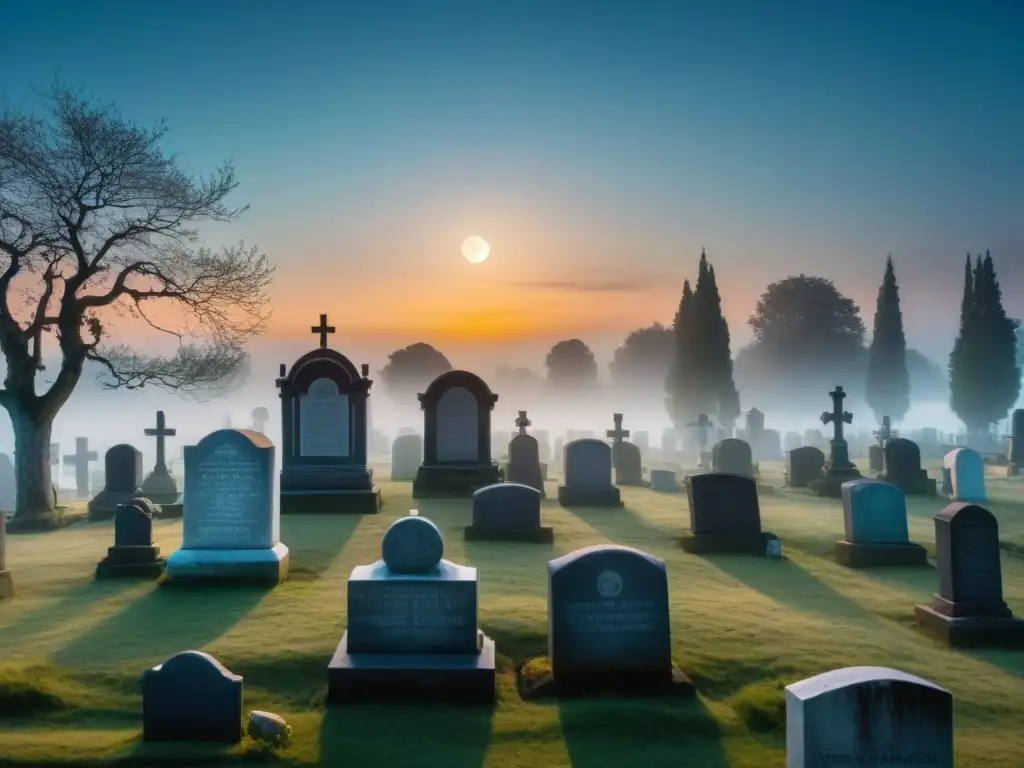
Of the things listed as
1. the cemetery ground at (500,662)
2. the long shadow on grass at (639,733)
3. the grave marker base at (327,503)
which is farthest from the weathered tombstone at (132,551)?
the long shadow on grass at (639,733)

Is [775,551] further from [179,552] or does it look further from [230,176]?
[230,176]

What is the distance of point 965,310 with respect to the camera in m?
43.4

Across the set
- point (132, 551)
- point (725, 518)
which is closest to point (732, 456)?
point (725, 518)

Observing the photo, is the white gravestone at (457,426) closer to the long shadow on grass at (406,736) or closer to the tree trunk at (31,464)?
the tree trunk at (31,464)

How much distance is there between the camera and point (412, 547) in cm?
786

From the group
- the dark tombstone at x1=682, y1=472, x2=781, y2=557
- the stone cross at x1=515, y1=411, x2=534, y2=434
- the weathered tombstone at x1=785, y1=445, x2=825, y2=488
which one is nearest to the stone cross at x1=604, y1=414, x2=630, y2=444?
the stone cross at x1=515, y1=411, x2=534, y2=434

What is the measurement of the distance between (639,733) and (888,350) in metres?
46.7

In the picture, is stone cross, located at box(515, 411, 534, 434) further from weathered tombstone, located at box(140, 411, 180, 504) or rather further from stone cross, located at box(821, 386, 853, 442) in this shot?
weathered tombstone, located at box(140, 411, 180, 504)

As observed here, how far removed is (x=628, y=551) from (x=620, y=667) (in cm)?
109

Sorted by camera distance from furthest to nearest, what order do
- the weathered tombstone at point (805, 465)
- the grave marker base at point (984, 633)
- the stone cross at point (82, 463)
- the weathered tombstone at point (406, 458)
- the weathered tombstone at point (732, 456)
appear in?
the stone cross at point (82, 463)
the weathered tombstone at point (406, 458)
the weathered tombstone at point (732, 456)
the weathered tombstone at point (805, 465)
the grave marker base at point (984, 633)

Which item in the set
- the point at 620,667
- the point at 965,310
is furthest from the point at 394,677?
the point at 965,310

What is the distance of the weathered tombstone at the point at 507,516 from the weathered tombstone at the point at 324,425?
183 inches

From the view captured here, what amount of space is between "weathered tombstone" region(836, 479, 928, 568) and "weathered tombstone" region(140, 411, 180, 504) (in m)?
18.3

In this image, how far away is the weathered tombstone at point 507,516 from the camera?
14648 mm
